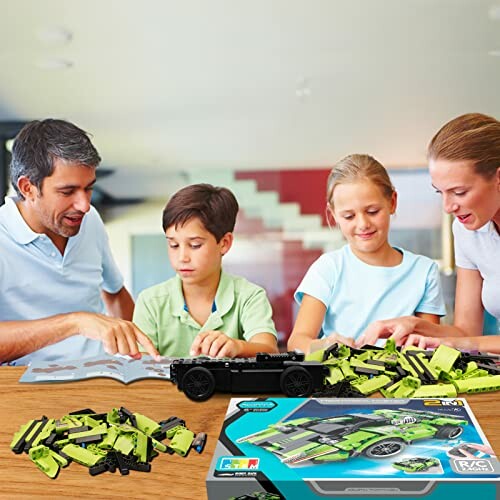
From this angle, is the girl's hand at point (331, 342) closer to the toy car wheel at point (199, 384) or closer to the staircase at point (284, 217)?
the toy car wheel at point (199, 384)

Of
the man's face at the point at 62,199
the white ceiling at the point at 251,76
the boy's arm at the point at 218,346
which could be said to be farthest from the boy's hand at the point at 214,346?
the white ceiling at the point at 251,76

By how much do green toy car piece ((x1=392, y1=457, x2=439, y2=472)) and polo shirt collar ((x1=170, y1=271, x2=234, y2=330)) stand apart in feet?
2.94

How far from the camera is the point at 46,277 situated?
169cm

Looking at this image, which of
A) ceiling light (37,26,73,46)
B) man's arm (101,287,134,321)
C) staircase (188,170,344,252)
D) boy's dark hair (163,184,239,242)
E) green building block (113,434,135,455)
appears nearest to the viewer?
green building block (113,434,135,455)

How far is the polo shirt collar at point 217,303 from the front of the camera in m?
1.52

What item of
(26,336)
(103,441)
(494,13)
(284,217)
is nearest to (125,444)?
(103,441)

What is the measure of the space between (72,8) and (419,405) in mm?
2267

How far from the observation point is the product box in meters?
0.61

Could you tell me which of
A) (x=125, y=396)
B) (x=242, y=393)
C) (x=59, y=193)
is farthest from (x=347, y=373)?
(x=59, y=193)

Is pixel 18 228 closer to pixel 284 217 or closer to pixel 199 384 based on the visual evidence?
pixel 199 384

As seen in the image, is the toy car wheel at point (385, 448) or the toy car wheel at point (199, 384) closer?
the toy car wheel at point (385, 448)

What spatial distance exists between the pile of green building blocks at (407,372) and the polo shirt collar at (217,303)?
0.47 metres

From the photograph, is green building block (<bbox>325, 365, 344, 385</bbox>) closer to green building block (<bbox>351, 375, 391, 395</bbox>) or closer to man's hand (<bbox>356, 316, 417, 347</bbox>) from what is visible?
green building block (<bbox>351, 375, 391, 395</bbox>)

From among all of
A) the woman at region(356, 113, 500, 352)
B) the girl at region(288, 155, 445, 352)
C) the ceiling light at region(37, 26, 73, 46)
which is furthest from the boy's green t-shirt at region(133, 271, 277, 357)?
the ceiling light at region(37, 26, 73, 46)
